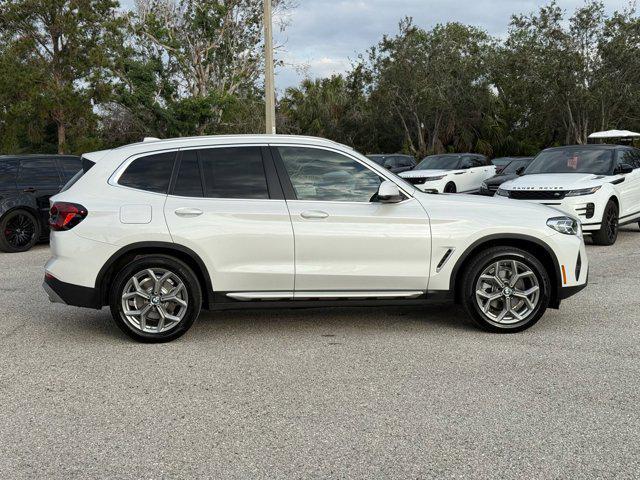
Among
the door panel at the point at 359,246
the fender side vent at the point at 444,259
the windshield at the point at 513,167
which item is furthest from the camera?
the windshield at the point at 513,167

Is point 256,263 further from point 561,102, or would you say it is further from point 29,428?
point 561,102

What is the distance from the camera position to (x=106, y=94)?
30297 mm

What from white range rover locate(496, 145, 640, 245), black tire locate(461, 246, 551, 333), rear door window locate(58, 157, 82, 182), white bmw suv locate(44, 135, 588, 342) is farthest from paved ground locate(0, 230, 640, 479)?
rear door window locate(58, 157, 82, 182)

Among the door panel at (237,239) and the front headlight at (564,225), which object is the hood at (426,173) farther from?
the door panel at (237,239)

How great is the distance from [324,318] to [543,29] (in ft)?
94.5

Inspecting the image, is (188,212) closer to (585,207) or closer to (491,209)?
(491,209)

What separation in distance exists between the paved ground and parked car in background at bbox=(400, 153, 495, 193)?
13001mm

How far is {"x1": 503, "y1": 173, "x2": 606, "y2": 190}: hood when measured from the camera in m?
10.9

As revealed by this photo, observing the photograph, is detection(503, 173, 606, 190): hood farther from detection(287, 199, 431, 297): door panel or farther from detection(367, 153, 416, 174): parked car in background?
detection(367, 153, 416, 174): parked car in background

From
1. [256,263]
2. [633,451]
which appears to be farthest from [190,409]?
[633,451]

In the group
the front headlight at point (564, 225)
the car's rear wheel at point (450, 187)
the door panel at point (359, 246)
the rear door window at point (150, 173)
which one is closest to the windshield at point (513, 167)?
the car's rear wheel at point (450, 187)

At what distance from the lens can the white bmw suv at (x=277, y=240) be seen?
5555 mm

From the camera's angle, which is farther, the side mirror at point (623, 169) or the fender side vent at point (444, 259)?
the side mirror at point (623, 169)

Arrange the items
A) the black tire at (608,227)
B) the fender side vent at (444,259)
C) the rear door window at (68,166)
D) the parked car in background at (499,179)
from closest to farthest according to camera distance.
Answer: the fender side vent at (444,259), the black tire at (608,227), the rear door window at (68,166), the parked car in background at (499,179)
